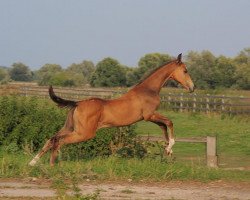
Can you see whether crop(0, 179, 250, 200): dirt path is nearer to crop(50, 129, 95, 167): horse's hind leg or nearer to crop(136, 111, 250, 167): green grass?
crop(50, 129, 95, 167): horse's hind leg

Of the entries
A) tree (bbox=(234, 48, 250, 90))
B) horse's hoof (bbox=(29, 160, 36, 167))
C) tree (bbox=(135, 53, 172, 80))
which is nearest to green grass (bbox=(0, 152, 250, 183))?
horse's hoof (bbox=(29, 160, 36, 167))

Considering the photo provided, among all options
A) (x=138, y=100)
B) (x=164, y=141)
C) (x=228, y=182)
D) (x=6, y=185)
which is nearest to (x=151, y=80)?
(x=138, y=100)

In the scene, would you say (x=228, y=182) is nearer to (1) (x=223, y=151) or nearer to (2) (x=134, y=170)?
(2) (x=134, y=170)

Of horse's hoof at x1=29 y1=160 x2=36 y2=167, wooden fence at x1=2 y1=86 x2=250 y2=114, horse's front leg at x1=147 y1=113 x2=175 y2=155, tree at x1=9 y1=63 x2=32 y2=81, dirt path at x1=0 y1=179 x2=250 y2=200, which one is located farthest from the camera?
tree at x1=9 y1=63 x2=32 y2=81

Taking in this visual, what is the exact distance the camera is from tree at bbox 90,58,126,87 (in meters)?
85.9

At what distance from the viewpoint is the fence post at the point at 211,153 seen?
15.1 m

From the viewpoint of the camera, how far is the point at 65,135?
14.0 meters

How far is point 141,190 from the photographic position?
36.6 feet

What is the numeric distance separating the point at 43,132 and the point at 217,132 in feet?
38.2

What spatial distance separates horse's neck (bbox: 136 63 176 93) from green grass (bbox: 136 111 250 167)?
168 inches

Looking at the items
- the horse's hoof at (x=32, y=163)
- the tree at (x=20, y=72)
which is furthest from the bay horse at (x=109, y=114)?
the tree at (x=20, y=72)

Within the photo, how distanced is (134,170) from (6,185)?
2755 mm

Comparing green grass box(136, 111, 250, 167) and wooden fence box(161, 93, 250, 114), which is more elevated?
wooden fence box(161, 93, 250, 114)

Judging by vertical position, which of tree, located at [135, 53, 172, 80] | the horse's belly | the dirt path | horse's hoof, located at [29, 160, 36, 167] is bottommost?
the dirt path
